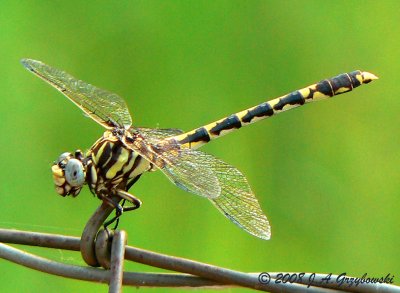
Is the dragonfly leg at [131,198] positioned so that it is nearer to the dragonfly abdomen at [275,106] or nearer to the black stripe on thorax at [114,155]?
the black stripe on thorax at [114,155]

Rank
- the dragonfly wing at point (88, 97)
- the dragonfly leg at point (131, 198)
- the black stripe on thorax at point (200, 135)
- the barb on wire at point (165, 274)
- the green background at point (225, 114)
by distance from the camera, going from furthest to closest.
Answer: the green background at point (225, 114) → the black stripe on thorax at point (200, 135) → the dragonfly wing at point (88, 97) → the dragonfly leg at point (131, 198) → the barb on wire at point (165, 274)

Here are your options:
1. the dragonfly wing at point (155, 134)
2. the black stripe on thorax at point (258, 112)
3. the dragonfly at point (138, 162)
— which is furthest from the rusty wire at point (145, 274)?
the black stripe on thorax at point (258, 112)

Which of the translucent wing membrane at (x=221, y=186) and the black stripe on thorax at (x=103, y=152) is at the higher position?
the black stripe on thorax at (x=103, y=152)

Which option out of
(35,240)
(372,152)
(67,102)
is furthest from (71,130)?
(35,240)

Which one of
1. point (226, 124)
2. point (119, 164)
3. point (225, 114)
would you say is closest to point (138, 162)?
point (119, 164)

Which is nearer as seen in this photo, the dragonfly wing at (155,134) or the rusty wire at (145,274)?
the rusty wire at (145,274)

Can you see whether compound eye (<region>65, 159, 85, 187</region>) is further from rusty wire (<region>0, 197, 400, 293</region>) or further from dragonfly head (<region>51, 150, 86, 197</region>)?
rusty wire (<region>0, 197, 400, 293</region>)

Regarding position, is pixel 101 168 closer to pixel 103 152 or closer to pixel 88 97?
pixel 103 152
